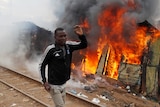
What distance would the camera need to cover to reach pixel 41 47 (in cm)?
1672

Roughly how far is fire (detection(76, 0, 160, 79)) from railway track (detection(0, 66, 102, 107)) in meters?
3.31

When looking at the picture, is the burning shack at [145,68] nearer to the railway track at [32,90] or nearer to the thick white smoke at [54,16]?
the thick white smoke at [54,16]

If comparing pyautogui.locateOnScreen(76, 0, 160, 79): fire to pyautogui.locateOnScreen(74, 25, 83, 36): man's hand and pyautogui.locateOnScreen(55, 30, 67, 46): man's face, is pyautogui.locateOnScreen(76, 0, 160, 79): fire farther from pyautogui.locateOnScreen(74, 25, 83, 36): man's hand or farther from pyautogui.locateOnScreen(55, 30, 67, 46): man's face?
pyautogui.locateOnScreen(55, 30, 67, 46): man's face

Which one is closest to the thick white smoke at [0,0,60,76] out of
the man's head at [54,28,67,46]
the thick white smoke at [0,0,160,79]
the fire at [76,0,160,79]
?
the thick white smoke at [0,0,160,79]

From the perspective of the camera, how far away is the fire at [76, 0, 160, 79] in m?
10.8

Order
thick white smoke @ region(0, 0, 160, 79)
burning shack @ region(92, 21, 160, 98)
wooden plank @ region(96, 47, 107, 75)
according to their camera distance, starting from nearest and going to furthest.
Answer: burning shack @ region(92, 21, 160, 98) < thick white smoke @ region(0, 0, 160, 79) < wooden plank @ region(96, 47, 107, 75)

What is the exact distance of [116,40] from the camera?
11836 millimetres

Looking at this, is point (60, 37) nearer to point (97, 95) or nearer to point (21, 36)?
point (97, 95)

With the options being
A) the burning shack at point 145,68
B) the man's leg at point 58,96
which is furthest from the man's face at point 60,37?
the burning shack at point 145,68

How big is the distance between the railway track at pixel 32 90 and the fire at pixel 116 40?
10.9ft

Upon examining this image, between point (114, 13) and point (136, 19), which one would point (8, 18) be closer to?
point (114, 13)

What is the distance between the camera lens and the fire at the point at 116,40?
10.8 meters

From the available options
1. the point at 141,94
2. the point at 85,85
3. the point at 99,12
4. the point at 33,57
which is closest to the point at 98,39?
the point at 99,12

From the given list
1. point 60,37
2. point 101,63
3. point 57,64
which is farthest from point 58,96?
point 101,63
